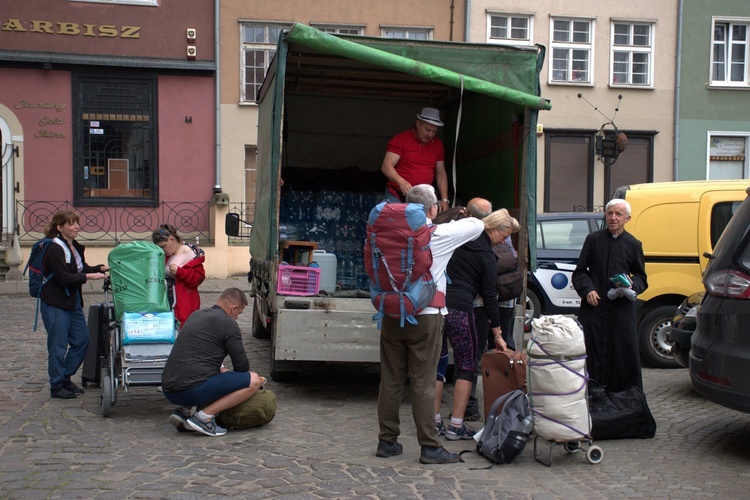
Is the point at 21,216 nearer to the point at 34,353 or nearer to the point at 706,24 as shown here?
the point at 34,353

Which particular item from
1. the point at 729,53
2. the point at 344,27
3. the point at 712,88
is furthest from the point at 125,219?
the point at 729,53

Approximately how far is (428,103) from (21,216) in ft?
39.3

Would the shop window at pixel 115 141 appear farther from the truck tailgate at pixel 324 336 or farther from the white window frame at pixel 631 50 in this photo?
the truck tailgate at pixel 324 336

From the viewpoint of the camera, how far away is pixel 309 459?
598 cm

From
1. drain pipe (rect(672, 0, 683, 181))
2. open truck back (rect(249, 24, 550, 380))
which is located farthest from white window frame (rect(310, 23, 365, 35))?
open truck back (rect(249, 24, 550, 380))

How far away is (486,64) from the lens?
303 inches

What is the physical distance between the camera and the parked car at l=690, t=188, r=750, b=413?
5781mm

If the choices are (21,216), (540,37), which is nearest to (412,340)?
(21,216)

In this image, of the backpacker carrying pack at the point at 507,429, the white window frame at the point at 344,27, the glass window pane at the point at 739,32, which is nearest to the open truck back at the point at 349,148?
Result: the backpacker carrying pack at the point at 507,429

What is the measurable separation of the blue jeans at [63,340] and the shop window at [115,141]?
13038 mm

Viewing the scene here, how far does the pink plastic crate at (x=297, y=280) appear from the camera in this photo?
7727 mm

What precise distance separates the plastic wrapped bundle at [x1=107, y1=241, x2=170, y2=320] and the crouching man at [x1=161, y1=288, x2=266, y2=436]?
865 millimetres

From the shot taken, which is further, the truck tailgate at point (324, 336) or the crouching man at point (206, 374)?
the truck tailgate at point (324, 336)

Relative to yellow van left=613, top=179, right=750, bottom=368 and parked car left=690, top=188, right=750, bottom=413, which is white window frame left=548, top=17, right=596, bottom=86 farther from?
parked car left=690, top=188, right=750, bottom=413
